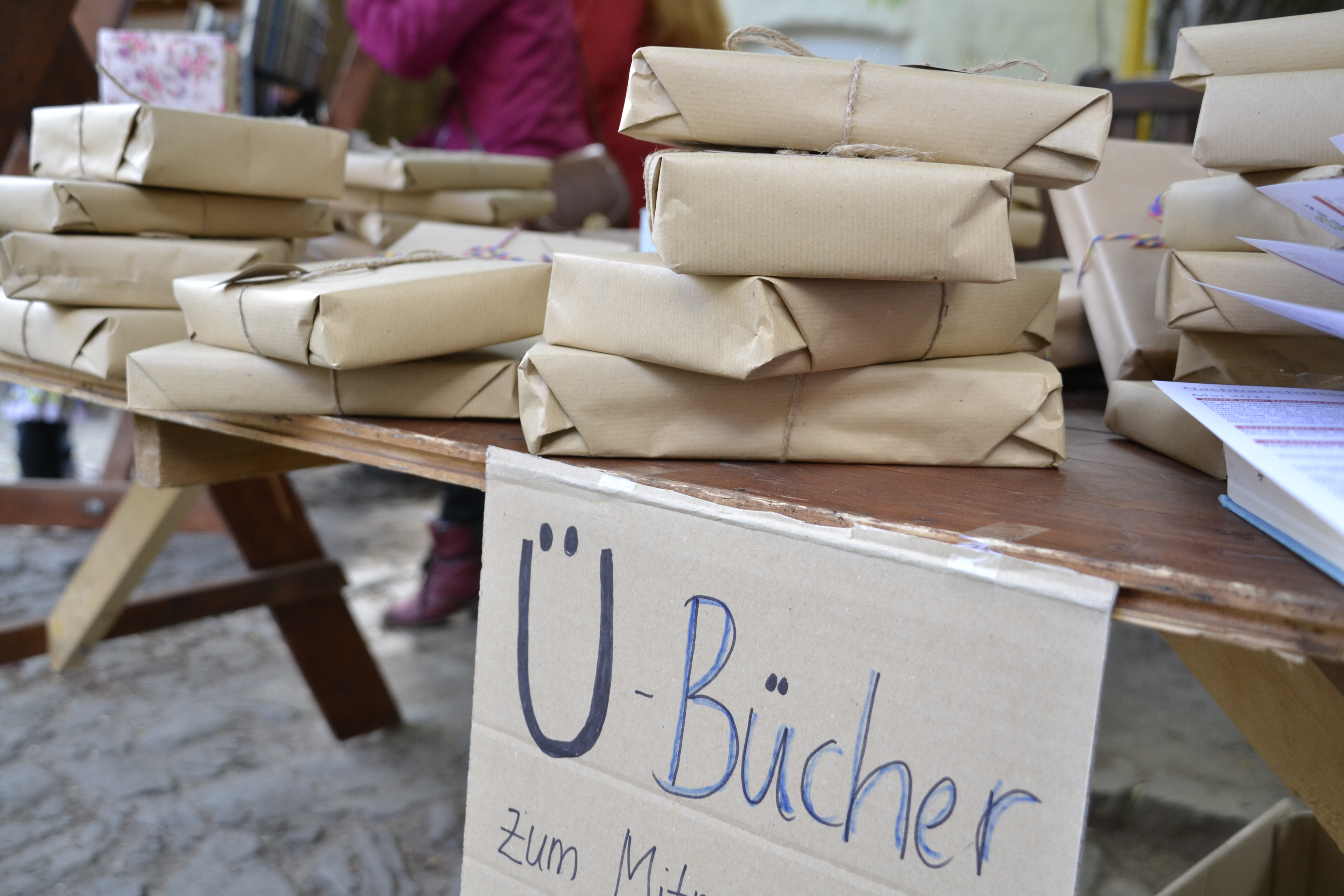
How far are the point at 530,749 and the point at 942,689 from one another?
11.5 inches

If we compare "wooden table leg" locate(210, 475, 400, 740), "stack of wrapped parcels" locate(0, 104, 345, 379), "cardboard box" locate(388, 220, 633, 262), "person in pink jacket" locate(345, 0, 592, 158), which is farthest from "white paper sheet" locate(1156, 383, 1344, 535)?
"person in pink jacket" locate(345, 0, 592, 158)

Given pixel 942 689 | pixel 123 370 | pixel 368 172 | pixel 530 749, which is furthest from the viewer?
pixel 368 172

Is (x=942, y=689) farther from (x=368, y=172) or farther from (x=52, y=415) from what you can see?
(x=52, y=415)

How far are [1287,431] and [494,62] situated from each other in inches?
73.1

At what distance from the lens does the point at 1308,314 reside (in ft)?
1.84

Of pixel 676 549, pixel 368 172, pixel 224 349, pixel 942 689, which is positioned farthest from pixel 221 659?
pixel 942 689

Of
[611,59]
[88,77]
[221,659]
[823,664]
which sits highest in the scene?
[611,59]

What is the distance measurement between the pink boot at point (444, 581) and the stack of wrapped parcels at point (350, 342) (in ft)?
4.56

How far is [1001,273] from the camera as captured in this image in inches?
24.5

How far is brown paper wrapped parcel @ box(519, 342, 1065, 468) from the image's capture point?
69 centimetres

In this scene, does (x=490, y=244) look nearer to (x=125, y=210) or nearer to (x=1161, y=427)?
(x=125, y=210)

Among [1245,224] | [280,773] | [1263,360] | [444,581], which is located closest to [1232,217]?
[1245,224]

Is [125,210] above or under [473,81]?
under

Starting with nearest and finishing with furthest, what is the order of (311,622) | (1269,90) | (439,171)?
(1269,90) → (439,171) → (311,622)
